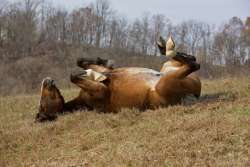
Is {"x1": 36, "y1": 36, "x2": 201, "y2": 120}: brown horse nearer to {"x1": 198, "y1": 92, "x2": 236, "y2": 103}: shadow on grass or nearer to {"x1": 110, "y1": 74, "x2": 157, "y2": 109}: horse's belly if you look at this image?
{"x1": 110, "y1": 74, "x2": 157, "y2": 109}: horse's belly

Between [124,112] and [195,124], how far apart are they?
58.4 inches

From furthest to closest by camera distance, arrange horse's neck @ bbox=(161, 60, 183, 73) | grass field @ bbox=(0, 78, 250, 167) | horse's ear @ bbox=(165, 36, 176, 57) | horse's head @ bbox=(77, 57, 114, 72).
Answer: horse's head @ bbox=(77, 57, 114, 72)
horse's neck @ bbox=(161, 60, 183, 73)
horse's ear @ bbox=(165, 36, 176, 57)
grass field @ bbox=(0, 78, 250, 167)

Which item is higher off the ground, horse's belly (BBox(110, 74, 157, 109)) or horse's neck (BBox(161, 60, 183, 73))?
horse's neck (BBox(161, 60, 183, 73))

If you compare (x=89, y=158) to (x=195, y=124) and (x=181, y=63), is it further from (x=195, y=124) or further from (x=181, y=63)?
(x=181, y=63)

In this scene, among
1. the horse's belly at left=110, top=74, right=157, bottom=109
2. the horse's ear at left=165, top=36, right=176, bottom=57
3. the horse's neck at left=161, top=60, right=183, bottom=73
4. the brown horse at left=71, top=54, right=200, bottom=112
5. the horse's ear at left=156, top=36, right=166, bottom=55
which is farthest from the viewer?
the horse's ear at left=156, top=36, right=166, bottom=55

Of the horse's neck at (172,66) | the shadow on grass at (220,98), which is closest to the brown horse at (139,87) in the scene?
the horse's neck at (172,66)

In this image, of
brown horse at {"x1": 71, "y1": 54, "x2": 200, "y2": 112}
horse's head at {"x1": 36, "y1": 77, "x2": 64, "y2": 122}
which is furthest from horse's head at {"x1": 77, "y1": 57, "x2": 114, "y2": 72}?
horse's head at {"x1": 36, "y1": 77, "x2": 64, "y2": 122}

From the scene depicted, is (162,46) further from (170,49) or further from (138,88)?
(138,88)

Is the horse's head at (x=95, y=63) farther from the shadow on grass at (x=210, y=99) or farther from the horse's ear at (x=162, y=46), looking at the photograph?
the shadow on grass at (x=210, y=99)

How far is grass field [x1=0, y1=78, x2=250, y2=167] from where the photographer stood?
11.9ft

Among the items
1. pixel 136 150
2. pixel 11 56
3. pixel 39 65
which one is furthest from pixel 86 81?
pixel 11 56

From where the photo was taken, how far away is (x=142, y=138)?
4461 millimetres

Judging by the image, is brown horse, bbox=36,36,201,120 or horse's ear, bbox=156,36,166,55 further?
horse's ear, bbox=156,36,166,55

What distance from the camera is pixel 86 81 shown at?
655cm
